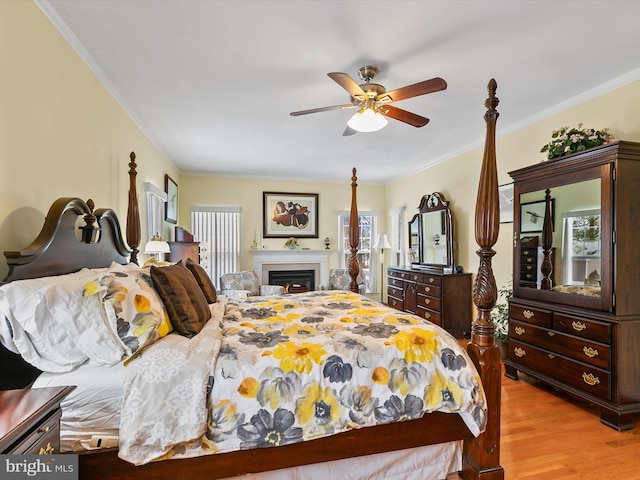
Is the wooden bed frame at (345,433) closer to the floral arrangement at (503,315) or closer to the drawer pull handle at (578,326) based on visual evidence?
the drawer pull handle at (578,326)

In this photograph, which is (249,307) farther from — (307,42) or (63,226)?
(307,42)

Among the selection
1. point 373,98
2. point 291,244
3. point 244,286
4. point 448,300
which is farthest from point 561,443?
point 291,244

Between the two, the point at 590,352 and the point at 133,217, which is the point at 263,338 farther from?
the point at 590,352

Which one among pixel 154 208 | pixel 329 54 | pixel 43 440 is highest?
pixel 329 54

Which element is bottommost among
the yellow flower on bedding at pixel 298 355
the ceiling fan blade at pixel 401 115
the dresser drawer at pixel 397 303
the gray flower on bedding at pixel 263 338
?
the dresser drawer at pixel 397 303

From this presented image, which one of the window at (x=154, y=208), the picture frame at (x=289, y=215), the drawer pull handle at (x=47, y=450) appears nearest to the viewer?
the drawer pull handle at (x=47, y=450)

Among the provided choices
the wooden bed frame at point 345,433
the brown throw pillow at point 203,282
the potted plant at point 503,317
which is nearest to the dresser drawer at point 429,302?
the potted plant at point 503,317

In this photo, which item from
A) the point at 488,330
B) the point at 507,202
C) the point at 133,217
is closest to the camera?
the point at 488,330

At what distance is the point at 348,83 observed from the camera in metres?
2.23

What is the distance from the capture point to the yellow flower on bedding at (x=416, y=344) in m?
1.69

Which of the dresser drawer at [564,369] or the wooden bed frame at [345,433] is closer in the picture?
the wooden bed frame at [345,433]

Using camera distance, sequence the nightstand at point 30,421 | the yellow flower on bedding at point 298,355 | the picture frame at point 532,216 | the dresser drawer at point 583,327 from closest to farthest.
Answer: the nightstand at point 30,421, the yellow flower on bedding at point 298,355, the dresser drawer at point 583,327, the picture frame at point 532,216

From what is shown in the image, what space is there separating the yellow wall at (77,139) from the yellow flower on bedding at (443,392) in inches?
85.4

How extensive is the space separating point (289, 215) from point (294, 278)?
1222mm
